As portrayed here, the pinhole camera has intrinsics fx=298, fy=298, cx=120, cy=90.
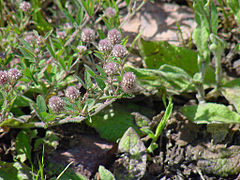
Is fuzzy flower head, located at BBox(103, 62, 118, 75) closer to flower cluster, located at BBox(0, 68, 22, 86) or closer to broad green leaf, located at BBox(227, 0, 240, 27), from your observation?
flower cluster, located at BBox(0, 68, 22, 86)

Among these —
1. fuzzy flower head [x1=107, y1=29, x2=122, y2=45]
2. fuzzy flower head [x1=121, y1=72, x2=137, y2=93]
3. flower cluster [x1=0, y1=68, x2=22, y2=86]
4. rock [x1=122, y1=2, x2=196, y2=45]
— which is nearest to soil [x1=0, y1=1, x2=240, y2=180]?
flower cluster [x1=0, y1=68, x2=22, y2=86]

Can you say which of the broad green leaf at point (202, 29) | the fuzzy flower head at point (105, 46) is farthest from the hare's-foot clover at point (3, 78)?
the broad green leaf at point (202, 29)

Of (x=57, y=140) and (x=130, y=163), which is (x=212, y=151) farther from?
(x=57, y=140)

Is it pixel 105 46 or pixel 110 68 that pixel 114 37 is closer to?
pixel 105 46

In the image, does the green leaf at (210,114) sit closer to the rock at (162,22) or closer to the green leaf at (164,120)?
the green leaf at (164,120)

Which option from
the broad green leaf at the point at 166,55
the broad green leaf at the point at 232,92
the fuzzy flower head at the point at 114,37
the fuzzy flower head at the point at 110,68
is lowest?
the broad green leaf at the point at 232,92

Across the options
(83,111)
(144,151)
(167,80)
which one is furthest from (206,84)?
(83,111)
